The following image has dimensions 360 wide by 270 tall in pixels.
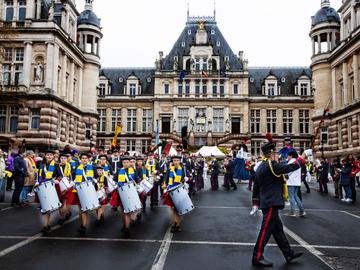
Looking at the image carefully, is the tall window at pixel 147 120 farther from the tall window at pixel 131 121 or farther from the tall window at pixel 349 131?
the tall window at pixel 349 131

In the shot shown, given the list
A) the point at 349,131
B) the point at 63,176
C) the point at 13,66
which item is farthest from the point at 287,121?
the point at 63,176

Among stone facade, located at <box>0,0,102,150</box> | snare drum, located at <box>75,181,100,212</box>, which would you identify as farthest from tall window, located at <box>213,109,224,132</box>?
snare drum, located at <box>75,181,100,212</box>

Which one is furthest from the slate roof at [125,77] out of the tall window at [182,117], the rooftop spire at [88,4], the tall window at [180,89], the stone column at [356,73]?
the stone column at [356,73]

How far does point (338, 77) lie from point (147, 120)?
29.6 meters

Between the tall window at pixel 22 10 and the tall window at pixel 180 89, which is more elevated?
the tall window at pixel 22 10

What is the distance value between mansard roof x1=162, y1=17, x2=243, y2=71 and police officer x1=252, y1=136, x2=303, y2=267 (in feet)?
164

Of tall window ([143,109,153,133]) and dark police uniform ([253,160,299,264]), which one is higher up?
tall window ([143,109,153,133])

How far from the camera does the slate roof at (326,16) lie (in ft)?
132

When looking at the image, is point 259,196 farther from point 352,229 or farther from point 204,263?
point 352,229

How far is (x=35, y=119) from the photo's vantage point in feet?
102

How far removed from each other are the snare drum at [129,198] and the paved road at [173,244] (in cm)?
64

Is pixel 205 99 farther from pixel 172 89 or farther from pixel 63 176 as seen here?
pixel 63 176

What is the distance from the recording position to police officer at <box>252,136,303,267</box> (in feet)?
19.8

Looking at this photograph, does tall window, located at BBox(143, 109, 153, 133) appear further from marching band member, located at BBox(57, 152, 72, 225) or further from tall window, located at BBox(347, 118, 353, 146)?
marching band member, located at BBox(57, 152, 72, 225)
